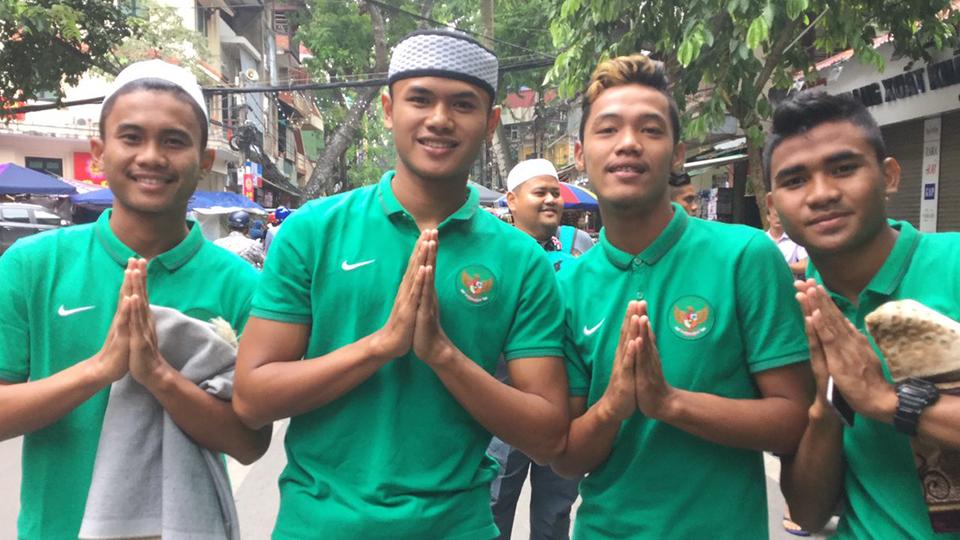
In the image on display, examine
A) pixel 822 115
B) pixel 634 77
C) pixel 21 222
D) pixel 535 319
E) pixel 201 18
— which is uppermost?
pixel 201 18

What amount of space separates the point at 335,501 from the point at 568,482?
2029 millimetres

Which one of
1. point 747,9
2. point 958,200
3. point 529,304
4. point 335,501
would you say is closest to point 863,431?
point 529,304

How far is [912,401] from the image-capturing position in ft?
5.28

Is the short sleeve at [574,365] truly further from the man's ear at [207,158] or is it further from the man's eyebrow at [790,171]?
the man's ear at [207,158]

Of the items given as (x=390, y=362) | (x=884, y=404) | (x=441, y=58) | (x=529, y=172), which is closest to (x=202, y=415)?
(x=390, y=362)

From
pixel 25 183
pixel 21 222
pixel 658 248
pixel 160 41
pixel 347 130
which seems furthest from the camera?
pixel 347 130

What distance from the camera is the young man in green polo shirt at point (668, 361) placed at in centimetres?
189

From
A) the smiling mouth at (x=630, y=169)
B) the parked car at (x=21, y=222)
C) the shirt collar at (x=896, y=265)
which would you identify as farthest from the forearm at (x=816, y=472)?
the parked car at (x=21, y=222)

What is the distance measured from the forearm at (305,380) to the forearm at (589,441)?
1.72 feet

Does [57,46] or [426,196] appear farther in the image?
[57,46]

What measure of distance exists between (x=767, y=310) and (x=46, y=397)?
171cm

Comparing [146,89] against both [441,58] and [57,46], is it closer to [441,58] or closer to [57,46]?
[441,58]

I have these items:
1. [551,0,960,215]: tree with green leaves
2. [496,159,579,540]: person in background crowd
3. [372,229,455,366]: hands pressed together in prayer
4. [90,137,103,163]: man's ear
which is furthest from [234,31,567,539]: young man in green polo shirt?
[551,0,960,215]: tree with green leaves

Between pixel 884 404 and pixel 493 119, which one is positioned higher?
pixel 493 119
